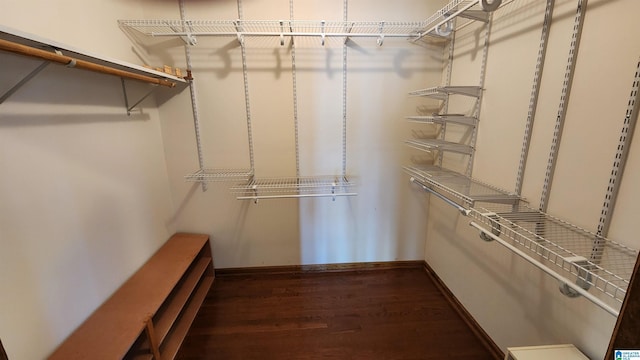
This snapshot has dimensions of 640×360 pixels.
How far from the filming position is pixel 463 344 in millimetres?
1733

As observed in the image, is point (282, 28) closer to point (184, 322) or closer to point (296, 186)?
point (296, 186)

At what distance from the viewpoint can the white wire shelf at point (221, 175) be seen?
Result: 2.23 m

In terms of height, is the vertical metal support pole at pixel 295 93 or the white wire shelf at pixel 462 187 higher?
the vertical metal support pole at pixel 295 93

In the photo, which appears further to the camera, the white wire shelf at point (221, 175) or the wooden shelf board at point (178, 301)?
the white wire shelf at point (221, 175)

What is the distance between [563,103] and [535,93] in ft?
0.54

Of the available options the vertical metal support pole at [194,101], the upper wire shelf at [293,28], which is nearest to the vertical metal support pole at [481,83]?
the upper wire shelf at [293,28]

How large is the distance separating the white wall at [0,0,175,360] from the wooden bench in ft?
0.23

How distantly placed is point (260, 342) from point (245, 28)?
2349mm

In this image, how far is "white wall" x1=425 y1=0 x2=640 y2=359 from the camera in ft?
3.10

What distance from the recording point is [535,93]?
1.27 meters

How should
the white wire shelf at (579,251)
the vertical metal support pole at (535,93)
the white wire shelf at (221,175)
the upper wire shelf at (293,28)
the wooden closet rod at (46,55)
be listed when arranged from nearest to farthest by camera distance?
1. the wooden closet rod at (46,55)
2. the white wire shelf at (579,251)
3. the vertical metal support pole at (535,93)
4. the upper wire shelf at (293,28)
5. the white wire shelf at (221,175)

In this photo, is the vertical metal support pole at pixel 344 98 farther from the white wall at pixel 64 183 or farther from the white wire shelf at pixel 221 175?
the white wall at pixel 64 183

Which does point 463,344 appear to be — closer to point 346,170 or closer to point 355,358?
point 355,358

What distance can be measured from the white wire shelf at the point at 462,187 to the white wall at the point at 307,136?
327 mm
